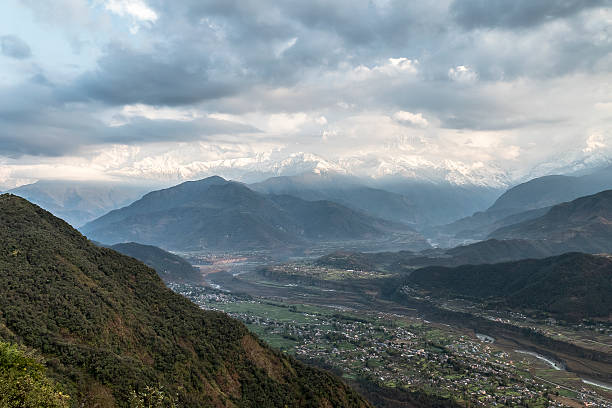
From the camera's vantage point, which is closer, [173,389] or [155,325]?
[173,389]

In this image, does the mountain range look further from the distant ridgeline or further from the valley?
the distant ridgeline

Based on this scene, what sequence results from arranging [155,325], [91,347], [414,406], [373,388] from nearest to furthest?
[91,347] → [155,325] → [414,406] → [373,388]

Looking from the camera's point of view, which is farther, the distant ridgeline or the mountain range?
the mountain range

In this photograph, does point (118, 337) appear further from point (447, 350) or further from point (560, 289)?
point (560, 289)

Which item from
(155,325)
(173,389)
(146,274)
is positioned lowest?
(173,389)

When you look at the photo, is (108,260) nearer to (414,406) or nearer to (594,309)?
(414,406)

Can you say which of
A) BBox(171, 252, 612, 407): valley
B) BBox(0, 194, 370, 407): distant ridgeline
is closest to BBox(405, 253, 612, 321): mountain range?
BBox(171, 252, 612, 407): valley

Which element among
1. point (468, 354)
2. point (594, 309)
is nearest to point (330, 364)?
point (468, 354)

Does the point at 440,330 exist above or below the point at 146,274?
below

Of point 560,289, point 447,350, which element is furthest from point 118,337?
point 560,289
